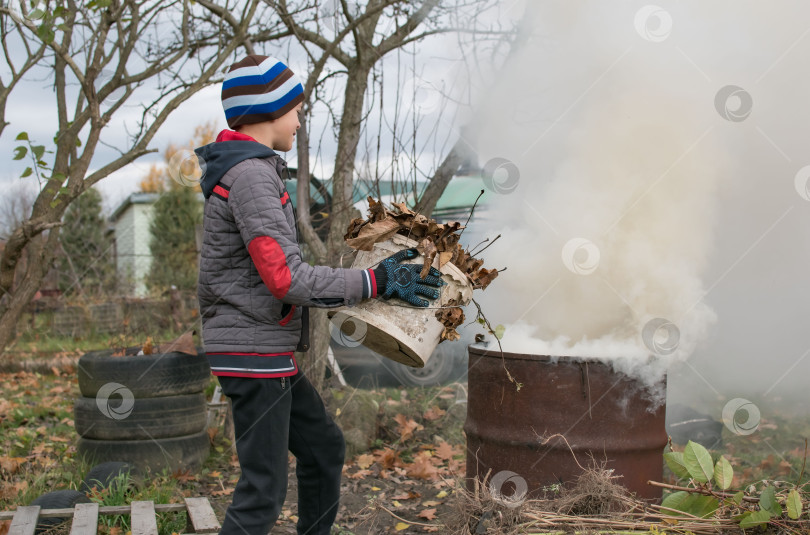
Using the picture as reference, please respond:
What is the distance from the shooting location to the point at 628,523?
2537 mm

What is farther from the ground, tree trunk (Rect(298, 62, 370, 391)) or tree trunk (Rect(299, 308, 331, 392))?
tree trunk (Rect(298, 62, 370, 391))

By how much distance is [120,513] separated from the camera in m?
3.40

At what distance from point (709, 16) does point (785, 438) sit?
3.08m

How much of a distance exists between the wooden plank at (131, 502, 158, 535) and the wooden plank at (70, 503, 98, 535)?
165mm

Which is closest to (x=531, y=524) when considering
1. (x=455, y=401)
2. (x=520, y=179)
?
(x=520, y=179)

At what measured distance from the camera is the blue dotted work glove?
2383 millimetres

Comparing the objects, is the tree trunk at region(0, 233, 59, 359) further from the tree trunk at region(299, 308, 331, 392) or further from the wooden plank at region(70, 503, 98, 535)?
the tree trunk at region(299, 308, 331, 392)

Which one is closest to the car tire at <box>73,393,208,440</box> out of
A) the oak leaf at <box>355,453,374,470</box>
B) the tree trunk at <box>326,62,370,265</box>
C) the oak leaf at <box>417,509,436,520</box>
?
the oak leaf at <box>355,453,374,470</box>

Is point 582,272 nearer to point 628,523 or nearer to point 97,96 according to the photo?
point 628,523

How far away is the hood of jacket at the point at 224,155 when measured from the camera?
2.30m

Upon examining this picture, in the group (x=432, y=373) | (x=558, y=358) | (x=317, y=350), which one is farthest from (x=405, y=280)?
(x=432, y=373)

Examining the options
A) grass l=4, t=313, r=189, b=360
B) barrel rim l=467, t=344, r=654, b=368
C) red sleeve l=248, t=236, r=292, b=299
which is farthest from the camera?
grass l=4, t=313, r=189, b=360

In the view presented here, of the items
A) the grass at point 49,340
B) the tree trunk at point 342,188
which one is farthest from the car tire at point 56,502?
the grass at point 49,340

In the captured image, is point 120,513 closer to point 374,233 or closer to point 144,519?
point 144,519
